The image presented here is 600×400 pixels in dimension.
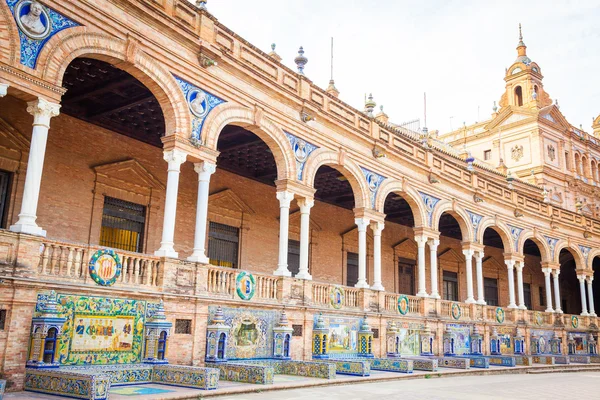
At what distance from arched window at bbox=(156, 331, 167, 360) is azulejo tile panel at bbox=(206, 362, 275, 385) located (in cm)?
113

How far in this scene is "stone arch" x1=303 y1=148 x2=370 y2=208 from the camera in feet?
52.4

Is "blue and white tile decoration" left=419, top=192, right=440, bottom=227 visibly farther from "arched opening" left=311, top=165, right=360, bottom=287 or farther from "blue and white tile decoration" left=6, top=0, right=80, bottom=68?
"blue and white tile decoration" left=6, top=0, right=80, bottom=68

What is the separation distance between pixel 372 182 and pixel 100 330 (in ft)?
34.9

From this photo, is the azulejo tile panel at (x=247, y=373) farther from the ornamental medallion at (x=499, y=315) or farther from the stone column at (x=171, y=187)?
the ornamental medallion at (x=499, y=315)

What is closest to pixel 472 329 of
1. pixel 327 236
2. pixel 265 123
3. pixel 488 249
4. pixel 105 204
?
pixel 327 236

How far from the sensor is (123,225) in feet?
50.5

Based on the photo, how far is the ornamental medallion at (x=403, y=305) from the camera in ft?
61.2

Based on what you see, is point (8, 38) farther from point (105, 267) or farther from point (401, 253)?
point (401, 253)

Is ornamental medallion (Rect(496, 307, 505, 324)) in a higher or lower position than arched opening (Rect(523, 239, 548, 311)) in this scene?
lower

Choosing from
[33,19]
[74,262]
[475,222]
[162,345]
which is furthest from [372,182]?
[33,19]

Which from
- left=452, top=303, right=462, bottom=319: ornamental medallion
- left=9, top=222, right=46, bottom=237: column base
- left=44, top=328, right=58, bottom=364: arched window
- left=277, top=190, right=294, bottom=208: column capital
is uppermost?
left=277, top=190, right=294, bottom=208: column capital

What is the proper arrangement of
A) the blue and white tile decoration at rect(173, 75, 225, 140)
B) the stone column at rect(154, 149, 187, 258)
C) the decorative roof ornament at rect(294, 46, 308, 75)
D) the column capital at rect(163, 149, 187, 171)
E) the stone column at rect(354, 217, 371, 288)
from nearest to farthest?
the stone column at rect(154, 149, 187, 258) → the column capital at rect(163, 149, 187, 171) → the blue and white tile decoration at rect(173, 75, 225, 140) → the decorative roof ornament at rect(294, 46, 308, 75) → the stone column at rect(354, 217, 371, 288)

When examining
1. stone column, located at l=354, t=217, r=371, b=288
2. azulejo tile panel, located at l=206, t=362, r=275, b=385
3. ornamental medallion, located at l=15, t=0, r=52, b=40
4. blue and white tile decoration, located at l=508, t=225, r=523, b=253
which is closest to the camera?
ornamental medallion, located at l=15, t=0, r=52, b=40

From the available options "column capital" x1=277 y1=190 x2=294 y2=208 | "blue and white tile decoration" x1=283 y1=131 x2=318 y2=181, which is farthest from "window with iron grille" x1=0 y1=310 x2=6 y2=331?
"blue and white tile decoration" x1=283 y1=131 x2=318 y2=181
